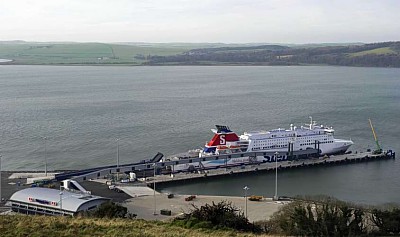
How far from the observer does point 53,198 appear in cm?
1722

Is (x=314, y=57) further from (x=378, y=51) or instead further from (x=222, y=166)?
(x=222, y=166)

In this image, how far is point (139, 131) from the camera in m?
35.4

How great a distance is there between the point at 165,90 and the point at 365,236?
53.6m

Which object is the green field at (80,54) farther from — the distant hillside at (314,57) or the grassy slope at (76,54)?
the distant hillside at (314,57)

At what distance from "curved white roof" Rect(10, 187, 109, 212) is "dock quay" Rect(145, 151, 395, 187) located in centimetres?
536

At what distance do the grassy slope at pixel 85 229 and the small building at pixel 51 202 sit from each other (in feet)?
20.1

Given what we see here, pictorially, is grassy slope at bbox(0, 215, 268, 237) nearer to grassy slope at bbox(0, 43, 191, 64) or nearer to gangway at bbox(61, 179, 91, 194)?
gangway at bbox(61, 179, 91, 194)

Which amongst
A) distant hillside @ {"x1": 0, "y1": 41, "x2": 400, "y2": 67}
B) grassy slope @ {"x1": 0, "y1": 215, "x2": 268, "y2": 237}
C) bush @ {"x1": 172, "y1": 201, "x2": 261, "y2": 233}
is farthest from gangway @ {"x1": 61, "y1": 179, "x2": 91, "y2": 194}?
distant hillside @ {"x1": 0, "y1": 41, "x2": 400, "y2": 67}

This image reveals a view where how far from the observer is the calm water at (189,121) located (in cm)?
2450

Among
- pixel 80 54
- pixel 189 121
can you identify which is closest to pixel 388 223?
pixel 189 121

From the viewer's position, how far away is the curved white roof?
1667cm

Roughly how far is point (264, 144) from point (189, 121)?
40.2 feet

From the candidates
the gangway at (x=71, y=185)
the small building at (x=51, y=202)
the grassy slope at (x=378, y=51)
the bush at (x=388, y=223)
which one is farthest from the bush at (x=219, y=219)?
the grassy slope at (x=378, y=51)

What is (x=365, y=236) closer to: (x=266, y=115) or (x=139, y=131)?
(x=139, y=131)
